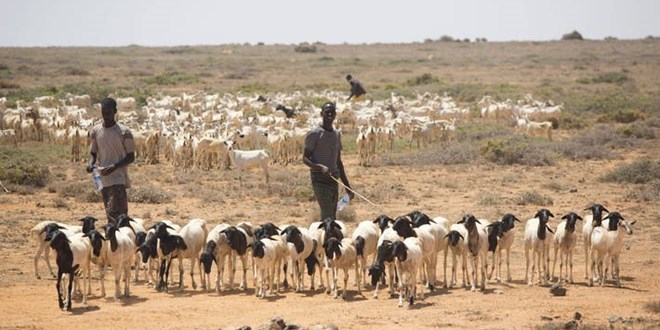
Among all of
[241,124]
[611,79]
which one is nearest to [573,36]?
[611,79]

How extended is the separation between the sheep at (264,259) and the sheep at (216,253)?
53cm

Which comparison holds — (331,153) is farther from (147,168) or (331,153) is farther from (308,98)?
(308,98)

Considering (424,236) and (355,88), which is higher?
(355,88)

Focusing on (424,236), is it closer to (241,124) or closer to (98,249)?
(98,249)

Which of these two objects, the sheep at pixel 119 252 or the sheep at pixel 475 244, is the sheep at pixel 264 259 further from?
the sheep at pixel 475 244

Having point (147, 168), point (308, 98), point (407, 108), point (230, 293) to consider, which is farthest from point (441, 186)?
point (308, 98)

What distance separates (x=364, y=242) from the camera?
11883 mm

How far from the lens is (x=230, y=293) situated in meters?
11.9

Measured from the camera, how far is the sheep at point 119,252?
437 inches

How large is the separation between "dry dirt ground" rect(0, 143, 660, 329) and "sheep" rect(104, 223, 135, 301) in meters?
0.29

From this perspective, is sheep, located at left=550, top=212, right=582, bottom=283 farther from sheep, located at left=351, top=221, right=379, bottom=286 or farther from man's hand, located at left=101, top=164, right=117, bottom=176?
man's hand, located at left=101, top=164, right=117, bottom=176

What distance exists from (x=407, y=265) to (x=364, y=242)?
1118 millimetres

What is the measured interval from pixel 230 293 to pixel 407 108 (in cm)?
2584

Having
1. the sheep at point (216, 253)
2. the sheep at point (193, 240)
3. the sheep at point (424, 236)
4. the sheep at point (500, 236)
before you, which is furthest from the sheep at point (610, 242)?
the sheep at point (193, 240)
